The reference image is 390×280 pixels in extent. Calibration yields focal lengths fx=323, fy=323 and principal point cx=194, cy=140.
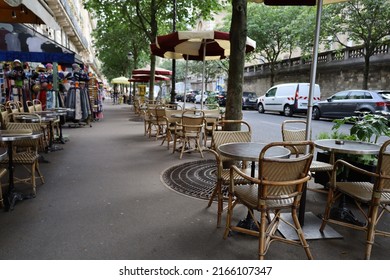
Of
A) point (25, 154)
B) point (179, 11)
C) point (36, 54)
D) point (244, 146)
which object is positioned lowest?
point (25, 154)

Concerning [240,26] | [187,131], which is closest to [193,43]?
[187,131]

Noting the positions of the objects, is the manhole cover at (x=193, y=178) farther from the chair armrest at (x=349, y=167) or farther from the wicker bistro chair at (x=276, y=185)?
the chair armrest at (x=349, y=167)

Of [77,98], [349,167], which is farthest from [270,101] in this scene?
[349,167]

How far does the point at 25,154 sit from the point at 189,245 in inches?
121

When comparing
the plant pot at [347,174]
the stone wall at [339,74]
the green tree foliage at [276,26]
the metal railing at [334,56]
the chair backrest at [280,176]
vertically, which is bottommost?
the plant pot at [347,174]

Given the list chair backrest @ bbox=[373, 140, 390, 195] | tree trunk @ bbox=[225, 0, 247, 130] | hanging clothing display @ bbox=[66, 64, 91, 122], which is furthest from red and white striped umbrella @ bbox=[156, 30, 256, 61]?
chair backrest @ bbox=[373, 140, 390, 195]

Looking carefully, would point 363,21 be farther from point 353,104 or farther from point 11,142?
point 11,142

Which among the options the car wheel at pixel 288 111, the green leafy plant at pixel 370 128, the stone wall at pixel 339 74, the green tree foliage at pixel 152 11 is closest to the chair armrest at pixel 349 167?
the green leafy plant at pixel 370 128

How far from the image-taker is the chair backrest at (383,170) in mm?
2885

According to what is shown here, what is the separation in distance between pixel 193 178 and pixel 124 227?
6.95 ft

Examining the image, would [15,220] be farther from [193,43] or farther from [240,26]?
[193,43]

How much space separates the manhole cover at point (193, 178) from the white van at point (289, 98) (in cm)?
1312

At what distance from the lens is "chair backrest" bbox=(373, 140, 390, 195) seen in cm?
288

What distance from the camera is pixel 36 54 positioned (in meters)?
9.17
